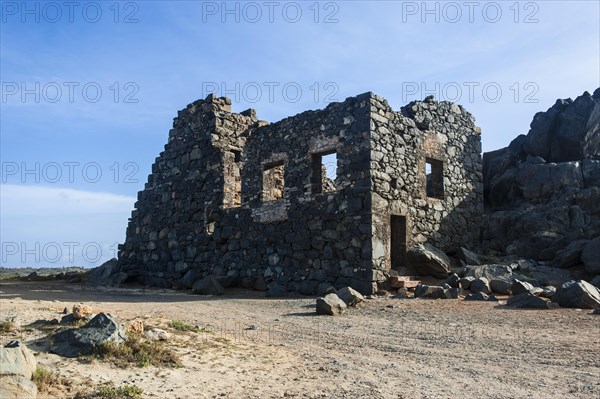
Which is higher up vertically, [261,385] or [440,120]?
[440,120]

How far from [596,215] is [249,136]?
32.7 ft

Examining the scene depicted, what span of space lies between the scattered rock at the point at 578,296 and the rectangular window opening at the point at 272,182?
7.93 meters

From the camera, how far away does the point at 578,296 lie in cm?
898

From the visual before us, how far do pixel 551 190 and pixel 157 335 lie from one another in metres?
12.9

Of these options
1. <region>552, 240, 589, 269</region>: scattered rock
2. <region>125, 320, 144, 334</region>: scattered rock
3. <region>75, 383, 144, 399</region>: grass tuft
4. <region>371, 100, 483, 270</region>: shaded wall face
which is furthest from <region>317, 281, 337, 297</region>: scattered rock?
<region>75, 383, 144, 399</region>: grass tuft

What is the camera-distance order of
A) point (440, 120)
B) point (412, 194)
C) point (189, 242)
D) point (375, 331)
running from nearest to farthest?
point (375, 331) < point (412, 194) < point (440, 120) < point (189, 242)

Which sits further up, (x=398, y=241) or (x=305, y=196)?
(x=305, y=196)

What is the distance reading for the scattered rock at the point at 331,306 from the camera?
9008 millimetres

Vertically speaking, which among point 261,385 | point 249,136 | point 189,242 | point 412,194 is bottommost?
point 261,385

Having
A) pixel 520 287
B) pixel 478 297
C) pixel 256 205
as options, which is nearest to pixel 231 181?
pixel 256 205

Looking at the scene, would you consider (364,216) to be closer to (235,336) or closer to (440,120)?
(440,120)

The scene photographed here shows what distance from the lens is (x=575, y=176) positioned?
15.0 meters

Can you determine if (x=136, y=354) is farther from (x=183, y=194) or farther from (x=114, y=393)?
(x=183, y=194)

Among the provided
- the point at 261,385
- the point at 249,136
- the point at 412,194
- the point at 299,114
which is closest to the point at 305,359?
the point at 261,385
